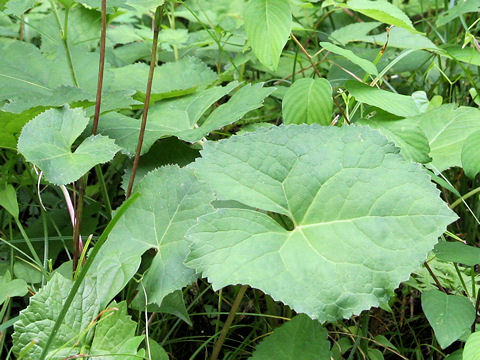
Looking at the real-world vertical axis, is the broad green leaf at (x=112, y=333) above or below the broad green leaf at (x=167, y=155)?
below

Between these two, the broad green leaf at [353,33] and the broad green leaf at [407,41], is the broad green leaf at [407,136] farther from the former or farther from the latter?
the broad green leaf at [353,33]

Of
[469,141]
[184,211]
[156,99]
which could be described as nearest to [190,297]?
[184,211]

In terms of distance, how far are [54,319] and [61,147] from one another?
0.30 meters

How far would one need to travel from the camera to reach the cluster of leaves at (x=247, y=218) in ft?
2.68

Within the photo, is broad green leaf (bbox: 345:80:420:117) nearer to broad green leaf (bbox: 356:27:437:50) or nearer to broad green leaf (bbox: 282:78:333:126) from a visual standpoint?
broad green leaf (bbox: 282:78:333:126)

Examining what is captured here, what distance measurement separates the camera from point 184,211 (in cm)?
100

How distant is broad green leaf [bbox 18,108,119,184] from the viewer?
95 cm

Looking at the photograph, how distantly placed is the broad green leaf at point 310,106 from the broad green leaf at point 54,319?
0.47 metres

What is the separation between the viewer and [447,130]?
3.91 feet

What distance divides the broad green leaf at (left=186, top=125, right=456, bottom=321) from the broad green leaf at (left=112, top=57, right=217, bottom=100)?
579 millimetres

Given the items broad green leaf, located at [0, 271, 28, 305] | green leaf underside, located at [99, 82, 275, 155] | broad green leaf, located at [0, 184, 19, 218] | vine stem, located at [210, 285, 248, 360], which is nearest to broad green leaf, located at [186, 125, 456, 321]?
vine stem, located at [210, 285, 248, 360]

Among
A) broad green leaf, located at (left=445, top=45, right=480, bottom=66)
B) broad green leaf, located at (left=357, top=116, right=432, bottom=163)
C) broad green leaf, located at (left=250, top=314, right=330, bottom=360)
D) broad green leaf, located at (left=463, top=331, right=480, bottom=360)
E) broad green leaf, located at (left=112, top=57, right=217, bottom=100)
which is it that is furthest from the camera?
broad green leaf, located at (left=112, top=57, right=217, bottom=100)

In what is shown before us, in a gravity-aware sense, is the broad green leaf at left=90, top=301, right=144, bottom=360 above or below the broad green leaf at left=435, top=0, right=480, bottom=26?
below

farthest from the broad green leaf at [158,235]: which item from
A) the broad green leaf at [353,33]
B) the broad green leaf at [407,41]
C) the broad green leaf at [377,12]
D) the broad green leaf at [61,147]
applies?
the broad green leaf at [353,33]
